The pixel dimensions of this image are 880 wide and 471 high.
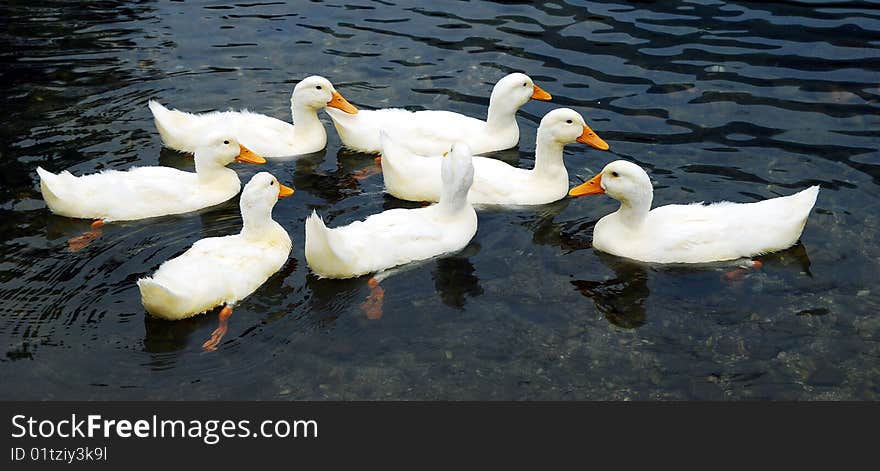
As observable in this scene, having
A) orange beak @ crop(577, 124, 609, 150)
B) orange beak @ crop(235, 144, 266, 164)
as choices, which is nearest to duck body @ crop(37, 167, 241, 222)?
orange beak @ crop(235, 144, 266, 164)

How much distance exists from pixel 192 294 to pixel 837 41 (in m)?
10.2

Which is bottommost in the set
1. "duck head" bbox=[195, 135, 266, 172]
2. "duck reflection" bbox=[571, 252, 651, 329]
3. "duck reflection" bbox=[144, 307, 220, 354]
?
"duck reflection" bbox=[144, 307, 220, 354]

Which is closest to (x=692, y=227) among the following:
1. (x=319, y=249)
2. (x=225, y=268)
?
(x=319, y=249)

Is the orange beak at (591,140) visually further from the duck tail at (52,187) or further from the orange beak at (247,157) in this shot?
the duck tail at (52,187)

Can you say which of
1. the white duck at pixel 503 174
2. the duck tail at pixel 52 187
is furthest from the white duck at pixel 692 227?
the duck tail at pixel 52 187

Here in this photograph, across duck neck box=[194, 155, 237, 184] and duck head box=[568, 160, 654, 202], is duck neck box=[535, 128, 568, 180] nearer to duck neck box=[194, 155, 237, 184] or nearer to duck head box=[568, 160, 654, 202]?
duck head box=[568, 160, 654, 202]

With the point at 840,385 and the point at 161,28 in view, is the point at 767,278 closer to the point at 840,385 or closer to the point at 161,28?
the point at 840,385

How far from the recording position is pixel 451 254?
9.46 meters

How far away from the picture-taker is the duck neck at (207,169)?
33.8 ft

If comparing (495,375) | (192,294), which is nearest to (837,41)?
(495,375)

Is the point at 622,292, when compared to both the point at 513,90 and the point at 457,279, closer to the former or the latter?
the point at 457,279

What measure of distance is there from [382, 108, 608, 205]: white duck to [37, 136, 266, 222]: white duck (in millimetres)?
1500

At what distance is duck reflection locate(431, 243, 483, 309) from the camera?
346 inches

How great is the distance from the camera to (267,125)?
1148 centimetres
